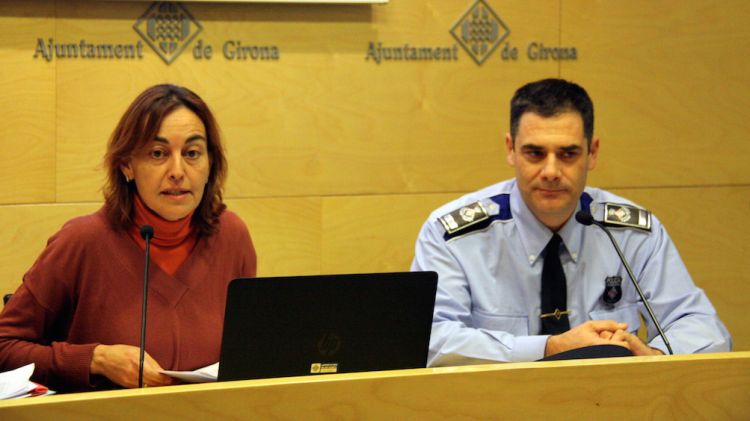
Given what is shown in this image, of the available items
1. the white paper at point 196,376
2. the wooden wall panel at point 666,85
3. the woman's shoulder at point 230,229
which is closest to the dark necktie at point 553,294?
the woman's shoulder at point 230,229

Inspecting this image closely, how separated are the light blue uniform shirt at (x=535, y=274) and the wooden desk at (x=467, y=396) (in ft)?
2.99

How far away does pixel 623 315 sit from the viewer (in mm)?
2584

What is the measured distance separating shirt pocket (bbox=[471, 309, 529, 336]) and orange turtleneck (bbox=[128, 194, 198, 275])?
0.78m

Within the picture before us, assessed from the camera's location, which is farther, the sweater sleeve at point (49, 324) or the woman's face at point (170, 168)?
the woman's face at point (170, 168)

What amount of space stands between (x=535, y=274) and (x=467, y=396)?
1.15 meters

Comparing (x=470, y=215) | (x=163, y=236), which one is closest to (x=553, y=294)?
(x=470, y=215)

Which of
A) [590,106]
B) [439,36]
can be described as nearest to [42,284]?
[590,106]

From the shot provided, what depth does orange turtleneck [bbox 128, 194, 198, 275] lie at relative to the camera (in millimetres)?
2320

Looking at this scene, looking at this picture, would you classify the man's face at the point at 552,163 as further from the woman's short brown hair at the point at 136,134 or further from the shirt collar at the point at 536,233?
the woman's short brown hair at the point at 136,134

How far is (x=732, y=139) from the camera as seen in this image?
392 cm

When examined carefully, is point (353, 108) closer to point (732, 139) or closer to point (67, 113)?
point (67, 113)

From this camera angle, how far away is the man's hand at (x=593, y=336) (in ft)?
7.15

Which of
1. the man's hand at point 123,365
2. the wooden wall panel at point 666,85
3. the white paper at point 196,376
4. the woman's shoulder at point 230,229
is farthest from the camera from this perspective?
the wooden wall panel at point 666,85

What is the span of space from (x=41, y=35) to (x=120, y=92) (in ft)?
1.03
